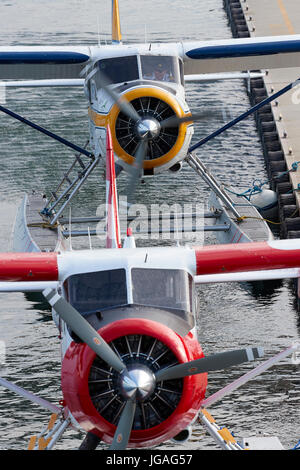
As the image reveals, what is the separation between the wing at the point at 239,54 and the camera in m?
19.6

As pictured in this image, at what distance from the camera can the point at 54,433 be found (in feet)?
38.4

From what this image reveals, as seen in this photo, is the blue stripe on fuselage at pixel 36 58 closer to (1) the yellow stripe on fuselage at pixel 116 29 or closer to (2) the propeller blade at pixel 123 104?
(2) the propeller blade at pixel 123 104

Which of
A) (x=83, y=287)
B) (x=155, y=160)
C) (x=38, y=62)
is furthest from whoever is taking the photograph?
(x=38, y=62)

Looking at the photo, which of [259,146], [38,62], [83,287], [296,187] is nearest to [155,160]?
[38,62]

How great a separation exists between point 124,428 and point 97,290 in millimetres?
1684

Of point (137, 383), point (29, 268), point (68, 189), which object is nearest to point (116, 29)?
point (68, 189)

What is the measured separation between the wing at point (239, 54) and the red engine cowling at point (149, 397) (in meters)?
9.93

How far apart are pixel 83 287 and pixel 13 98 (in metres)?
21.7

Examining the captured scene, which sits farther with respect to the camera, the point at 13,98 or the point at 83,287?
the point at 13,98

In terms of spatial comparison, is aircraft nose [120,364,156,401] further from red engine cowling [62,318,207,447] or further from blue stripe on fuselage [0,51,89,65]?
blue stripe on fuselage [0,51,89,65]

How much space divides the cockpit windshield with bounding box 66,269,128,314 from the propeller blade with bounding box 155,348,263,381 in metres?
1.02

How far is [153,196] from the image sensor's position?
24.0 m

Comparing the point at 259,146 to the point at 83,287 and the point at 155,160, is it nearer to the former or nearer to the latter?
the point at 155,160

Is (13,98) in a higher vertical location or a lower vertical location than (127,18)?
lower
